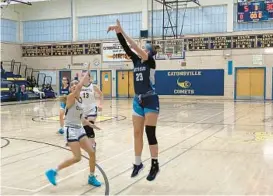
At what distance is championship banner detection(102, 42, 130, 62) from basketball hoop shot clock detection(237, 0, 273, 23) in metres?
9.43

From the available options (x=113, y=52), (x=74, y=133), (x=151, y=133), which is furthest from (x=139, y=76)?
(x=113, y=52)

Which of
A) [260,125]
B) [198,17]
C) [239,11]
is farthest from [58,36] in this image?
[260,125]

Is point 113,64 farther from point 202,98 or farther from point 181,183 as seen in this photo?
point 181,183

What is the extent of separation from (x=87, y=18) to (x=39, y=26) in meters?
4.76

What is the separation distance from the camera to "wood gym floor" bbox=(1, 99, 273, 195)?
206 inches

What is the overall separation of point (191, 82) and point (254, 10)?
677 cm

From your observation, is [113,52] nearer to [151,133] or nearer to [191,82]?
[191,82]

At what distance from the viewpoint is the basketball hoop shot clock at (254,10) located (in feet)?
80.6

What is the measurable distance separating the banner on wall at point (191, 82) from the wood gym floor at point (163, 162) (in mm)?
15151

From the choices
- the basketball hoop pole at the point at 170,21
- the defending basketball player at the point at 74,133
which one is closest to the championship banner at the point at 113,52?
the basketball hoop pole at the point at 170,21

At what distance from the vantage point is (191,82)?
27.8 m

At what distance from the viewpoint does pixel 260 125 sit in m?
12.3

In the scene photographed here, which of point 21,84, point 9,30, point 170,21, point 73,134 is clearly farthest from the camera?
point 9,30

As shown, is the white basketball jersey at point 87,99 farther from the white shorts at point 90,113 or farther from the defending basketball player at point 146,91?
the defending basketball player at point 146,91
